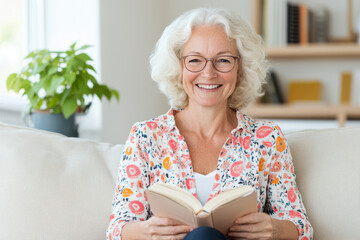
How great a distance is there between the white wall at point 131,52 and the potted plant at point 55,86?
97cm

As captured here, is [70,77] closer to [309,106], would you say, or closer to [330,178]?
[330,178]

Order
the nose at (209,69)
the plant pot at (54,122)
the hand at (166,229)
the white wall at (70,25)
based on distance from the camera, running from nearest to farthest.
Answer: the hand at (166,229)
the nose at (209,69)
the plant pot at (54,122)
the white wall at (70,25)

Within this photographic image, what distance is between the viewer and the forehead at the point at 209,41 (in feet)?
5.11

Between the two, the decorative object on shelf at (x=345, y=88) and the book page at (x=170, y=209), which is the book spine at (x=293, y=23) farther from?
the book page at (x=170, y=209)

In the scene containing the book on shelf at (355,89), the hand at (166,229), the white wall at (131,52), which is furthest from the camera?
the book on shelf at (355,89)

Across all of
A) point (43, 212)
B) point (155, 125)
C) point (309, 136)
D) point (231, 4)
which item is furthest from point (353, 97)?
point (43, 212)

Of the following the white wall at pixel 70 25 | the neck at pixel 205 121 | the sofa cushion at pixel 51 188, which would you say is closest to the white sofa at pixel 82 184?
the sofa cushion at pixel 51 188

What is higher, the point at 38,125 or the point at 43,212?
the point at 38,125

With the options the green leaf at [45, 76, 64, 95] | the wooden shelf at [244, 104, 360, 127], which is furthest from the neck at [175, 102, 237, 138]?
the wooden shelf at [244, 104, 360, 127]

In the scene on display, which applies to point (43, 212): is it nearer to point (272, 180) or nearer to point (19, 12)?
point (272, 180)

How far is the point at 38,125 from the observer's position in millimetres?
2023

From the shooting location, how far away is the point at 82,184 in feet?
5.10

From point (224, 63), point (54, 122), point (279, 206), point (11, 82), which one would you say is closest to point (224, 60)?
point (224, 63)

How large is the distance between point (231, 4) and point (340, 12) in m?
0.74
